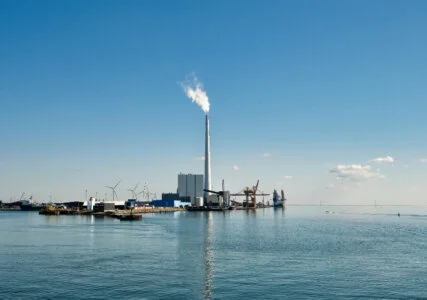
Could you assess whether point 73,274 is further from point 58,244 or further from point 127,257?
point 58,244

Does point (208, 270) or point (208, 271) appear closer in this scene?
point (208, 271)

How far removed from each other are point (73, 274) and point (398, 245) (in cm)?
6915

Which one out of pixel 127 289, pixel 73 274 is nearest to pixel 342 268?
pixel 127 289

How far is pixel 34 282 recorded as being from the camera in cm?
4566

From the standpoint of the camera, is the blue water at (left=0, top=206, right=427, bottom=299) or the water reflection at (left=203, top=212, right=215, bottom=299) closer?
the blue water at (left=0, top=206, right=427, bottom=299)

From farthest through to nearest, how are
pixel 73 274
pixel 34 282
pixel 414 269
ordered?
pixel 414 269
pixel 73 274
pixel 34 282

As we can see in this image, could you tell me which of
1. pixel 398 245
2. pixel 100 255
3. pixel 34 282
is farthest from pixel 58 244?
pixel 398 245

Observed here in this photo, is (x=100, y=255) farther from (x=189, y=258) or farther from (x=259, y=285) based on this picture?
(x=259, y=285)

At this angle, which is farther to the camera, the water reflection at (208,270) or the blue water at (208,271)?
the water reflection at (208,270)

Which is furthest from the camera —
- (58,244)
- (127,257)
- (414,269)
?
(58,244)

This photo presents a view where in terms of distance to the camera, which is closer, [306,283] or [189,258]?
[306,283]

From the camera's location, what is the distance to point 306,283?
4662cm

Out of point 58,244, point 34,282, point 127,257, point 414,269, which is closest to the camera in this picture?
point 34,282

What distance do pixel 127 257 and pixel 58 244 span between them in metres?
24.6
